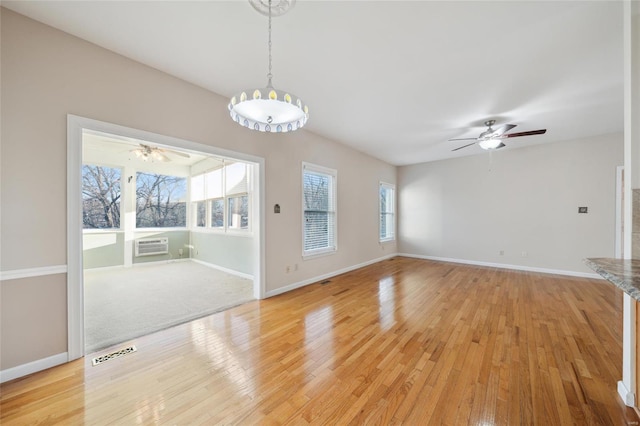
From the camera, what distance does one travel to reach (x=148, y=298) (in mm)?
3641

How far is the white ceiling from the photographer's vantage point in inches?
73.3

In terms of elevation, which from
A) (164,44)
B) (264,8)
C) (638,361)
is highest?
(164,44)

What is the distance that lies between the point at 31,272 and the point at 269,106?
7.89 ft

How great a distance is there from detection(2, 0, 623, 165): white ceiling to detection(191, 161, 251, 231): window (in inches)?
81.2

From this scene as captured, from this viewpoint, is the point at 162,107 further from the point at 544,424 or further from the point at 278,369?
the point at 544,424

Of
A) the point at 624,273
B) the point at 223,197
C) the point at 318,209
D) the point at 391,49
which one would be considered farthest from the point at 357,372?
the point at 223,197

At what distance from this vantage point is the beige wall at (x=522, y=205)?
186 inches

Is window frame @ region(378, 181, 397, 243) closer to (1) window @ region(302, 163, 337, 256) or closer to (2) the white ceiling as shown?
(1) window @ region(302, 163, 337, 256)

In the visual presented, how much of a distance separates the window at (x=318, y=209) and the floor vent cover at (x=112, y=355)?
8.72ft

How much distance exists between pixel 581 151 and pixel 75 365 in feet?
27.9

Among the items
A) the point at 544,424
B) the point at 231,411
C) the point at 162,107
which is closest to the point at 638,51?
the point at 544,424

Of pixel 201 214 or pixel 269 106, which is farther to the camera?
pixel 201 214

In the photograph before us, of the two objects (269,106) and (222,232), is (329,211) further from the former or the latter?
(269,106)

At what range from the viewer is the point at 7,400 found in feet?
5.37
